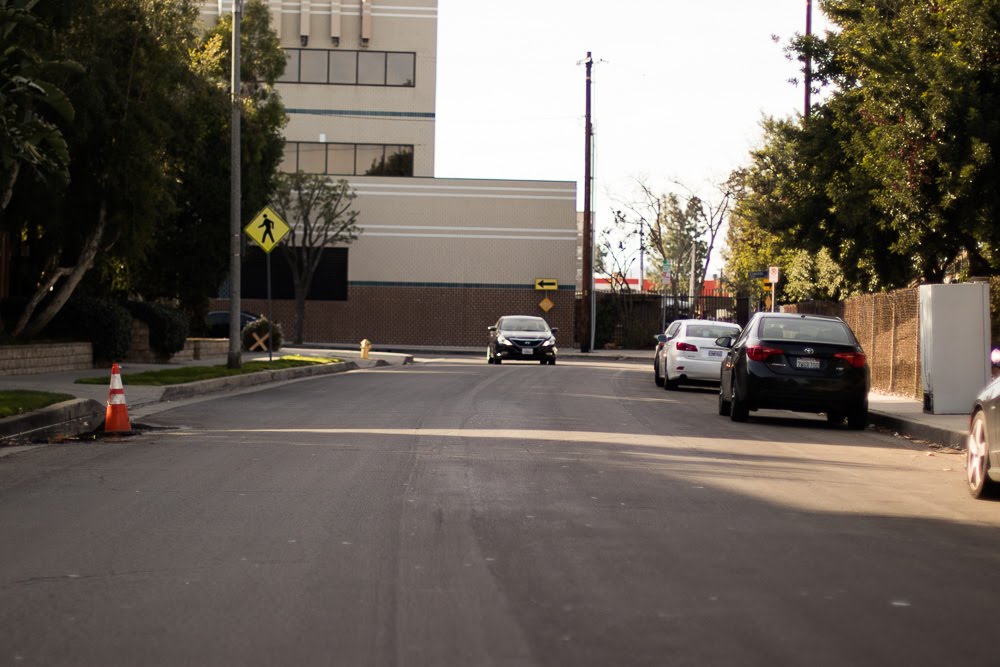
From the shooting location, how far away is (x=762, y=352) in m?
17.4

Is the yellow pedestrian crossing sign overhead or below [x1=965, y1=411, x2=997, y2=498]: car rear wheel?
overhead

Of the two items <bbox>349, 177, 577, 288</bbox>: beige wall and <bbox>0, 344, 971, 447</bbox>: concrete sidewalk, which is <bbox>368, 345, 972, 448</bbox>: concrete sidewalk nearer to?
<bbox>0, 344, 971, 447</bbox>: concrete sidewalk

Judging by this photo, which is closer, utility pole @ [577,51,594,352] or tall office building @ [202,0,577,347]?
utility pole @ [577,51,594,352]

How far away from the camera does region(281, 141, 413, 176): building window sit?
196 ft

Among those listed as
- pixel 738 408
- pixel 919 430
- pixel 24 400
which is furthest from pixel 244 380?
pixel 919 430

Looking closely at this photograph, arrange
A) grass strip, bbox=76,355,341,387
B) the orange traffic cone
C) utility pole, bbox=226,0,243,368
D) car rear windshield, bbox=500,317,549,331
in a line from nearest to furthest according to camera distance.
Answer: the orange traffic cone, grass strip, bbox=76,355,341,387, utility pole, bbox=226,0,243,368, car rear windshield, bbox=500,317,549,331

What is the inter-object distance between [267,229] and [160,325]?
3.49 m

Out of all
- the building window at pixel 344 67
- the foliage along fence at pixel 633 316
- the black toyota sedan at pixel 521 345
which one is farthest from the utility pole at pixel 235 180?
the building window at pixel 344 67

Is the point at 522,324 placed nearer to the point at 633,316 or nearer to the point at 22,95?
the point at 633,316

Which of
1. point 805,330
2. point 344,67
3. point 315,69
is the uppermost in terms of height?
point 344,67

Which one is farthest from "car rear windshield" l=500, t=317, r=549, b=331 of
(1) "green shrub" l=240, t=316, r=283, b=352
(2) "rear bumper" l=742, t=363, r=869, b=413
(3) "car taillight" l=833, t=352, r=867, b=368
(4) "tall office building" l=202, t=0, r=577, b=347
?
(3) "car taillight" l=833, t=352, r=867, b=368

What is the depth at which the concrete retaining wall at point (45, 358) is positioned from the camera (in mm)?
22281

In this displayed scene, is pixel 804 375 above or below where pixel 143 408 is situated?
above

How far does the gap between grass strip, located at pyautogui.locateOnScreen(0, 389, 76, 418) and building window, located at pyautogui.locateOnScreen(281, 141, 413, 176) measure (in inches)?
1684
